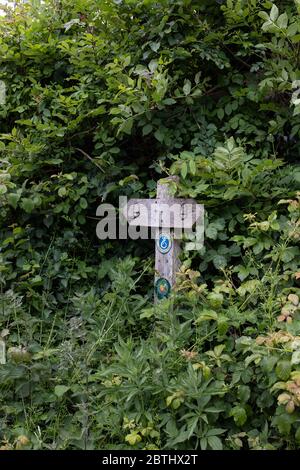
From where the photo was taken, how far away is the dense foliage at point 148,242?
244 cm

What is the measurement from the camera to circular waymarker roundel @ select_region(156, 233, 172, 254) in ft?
10.3

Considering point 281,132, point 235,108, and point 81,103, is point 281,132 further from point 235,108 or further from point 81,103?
point 81,103

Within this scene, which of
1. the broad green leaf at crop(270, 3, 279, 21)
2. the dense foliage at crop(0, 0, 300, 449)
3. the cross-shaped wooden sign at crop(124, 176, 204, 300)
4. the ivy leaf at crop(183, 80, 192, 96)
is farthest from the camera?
the ivy leaf at crop(183, 80, 192, 96)

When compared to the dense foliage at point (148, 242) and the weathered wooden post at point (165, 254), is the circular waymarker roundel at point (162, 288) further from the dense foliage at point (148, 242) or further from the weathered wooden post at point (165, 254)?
the dense foliage at point (148, 242)

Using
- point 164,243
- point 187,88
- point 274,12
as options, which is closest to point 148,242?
point 164,243

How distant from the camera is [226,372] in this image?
251 cm

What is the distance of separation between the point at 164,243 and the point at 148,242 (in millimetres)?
514

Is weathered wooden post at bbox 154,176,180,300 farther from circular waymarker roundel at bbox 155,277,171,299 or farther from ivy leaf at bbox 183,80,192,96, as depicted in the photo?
ivy leaf at bbox 183,80,192,96

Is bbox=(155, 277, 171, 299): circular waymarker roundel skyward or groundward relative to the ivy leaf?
groundward

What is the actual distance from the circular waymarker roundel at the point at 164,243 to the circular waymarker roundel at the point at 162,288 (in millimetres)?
162

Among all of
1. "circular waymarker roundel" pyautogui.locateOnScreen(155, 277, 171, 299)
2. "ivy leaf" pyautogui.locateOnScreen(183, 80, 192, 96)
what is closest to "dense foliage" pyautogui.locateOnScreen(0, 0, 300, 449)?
"ivy leaf" pyautogui.locateOnScreen(183, 80, 192, 96)

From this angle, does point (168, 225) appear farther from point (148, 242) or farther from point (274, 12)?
point (274, 12)

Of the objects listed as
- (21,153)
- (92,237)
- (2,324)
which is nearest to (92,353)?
(2,324)

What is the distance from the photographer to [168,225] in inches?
123
